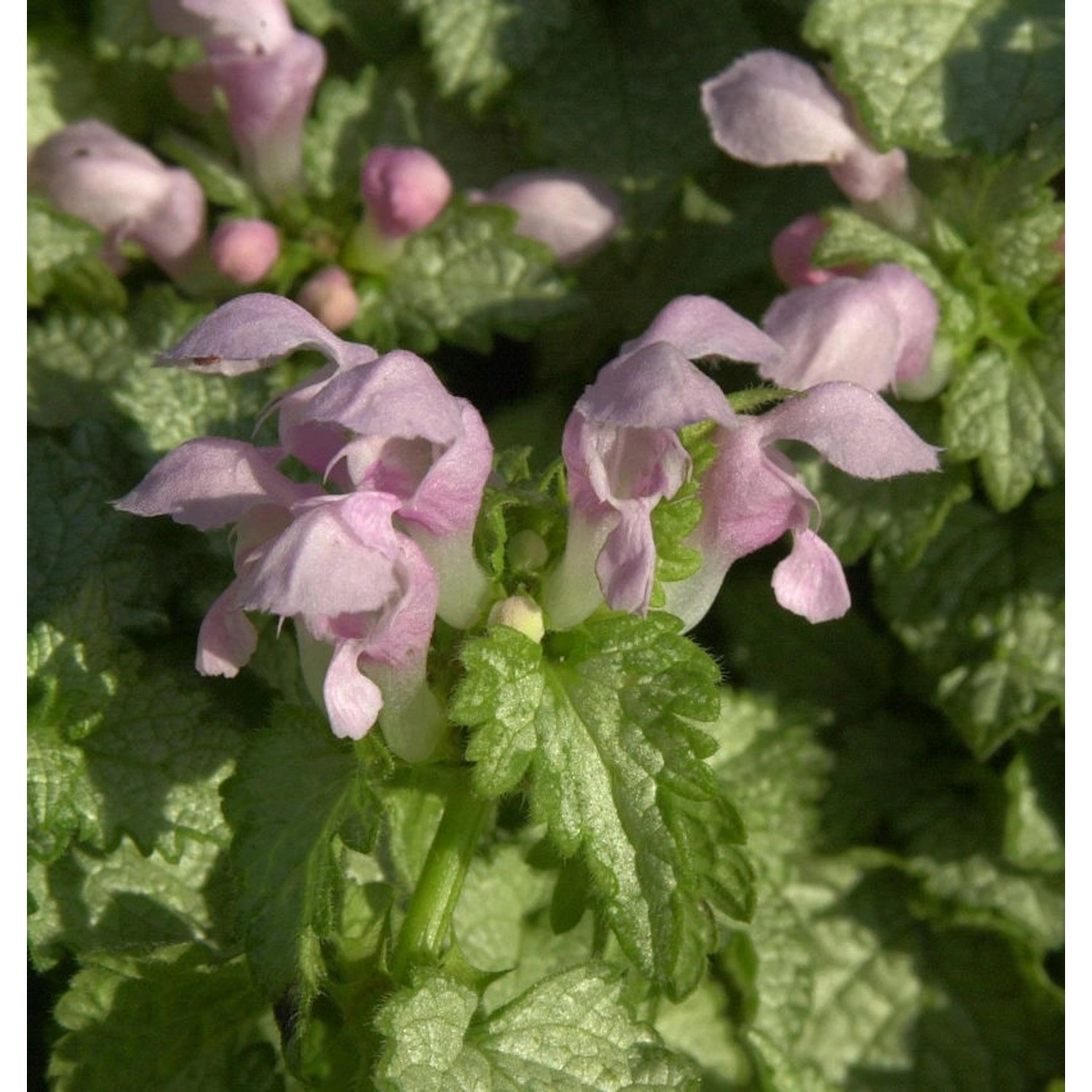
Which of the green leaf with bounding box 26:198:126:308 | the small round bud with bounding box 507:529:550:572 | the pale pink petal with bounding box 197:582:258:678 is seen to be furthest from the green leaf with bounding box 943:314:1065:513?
the green leaf with bounding box 26:198:126:308

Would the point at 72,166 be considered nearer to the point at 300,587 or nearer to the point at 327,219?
the point at 327,219

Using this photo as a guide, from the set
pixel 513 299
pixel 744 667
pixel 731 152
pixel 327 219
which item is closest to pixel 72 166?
pixel 327 219

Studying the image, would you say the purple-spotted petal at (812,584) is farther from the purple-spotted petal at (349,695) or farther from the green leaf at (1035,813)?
the green leaf at (1035,813)

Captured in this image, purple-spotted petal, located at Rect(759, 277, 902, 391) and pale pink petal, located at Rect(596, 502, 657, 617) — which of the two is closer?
pale pink petal, located at Rect(596, 502, 657, 617)

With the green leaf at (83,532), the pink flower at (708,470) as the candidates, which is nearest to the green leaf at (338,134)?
the green leaf at (83,532)

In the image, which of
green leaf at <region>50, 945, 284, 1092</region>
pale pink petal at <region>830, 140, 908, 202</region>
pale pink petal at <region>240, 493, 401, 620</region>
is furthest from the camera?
pale pink petal at <region>830, 140, 908, 202</region>

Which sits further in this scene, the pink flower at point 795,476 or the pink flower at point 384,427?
the pink flower at point 795,476

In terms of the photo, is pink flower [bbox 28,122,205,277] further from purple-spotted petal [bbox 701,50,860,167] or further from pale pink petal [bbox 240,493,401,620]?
pale pink petal [bbox 240,493,401,620]
